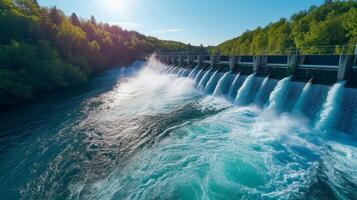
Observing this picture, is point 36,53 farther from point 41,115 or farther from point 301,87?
point 301,87

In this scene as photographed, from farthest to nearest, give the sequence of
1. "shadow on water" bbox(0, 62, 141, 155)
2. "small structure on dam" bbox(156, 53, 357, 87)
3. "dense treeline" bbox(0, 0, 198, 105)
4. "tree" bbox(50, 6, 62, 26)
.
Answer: "tree" bbox(50, 6, 62, 26) < "dense treeline" bbox(0, 0, 198, 105) < "shadow on water" bbox(0, 62, 141, 155) < "small structure on dam" bbox(156, 53, 357, 87)

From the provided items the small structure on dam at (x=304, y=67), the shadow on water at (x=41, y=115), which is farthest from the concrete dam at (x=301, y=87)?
the shadow on water at (x=41, y=115)

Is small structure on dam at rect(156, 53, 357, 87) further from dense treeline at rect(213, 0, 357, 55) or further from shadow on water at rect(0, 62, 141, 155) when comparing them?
shadow on water at rect(0, 62, 141, 155)

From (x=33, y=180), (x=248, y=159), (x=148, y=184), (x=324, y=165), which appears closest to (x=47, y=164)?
(x=33, y=180)

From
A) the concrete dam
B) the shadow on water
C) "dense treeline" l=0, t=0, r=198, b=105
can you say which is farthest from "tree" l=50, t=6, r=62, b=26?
the concrete dam

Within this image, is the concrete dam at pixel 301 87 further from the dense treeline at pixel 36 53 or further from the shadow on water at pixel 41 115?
the dense treeline at pixel 36 53

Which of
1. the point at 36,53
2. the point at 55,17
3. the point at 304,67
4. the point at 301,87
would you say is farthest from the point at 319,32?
the point at 55,17
